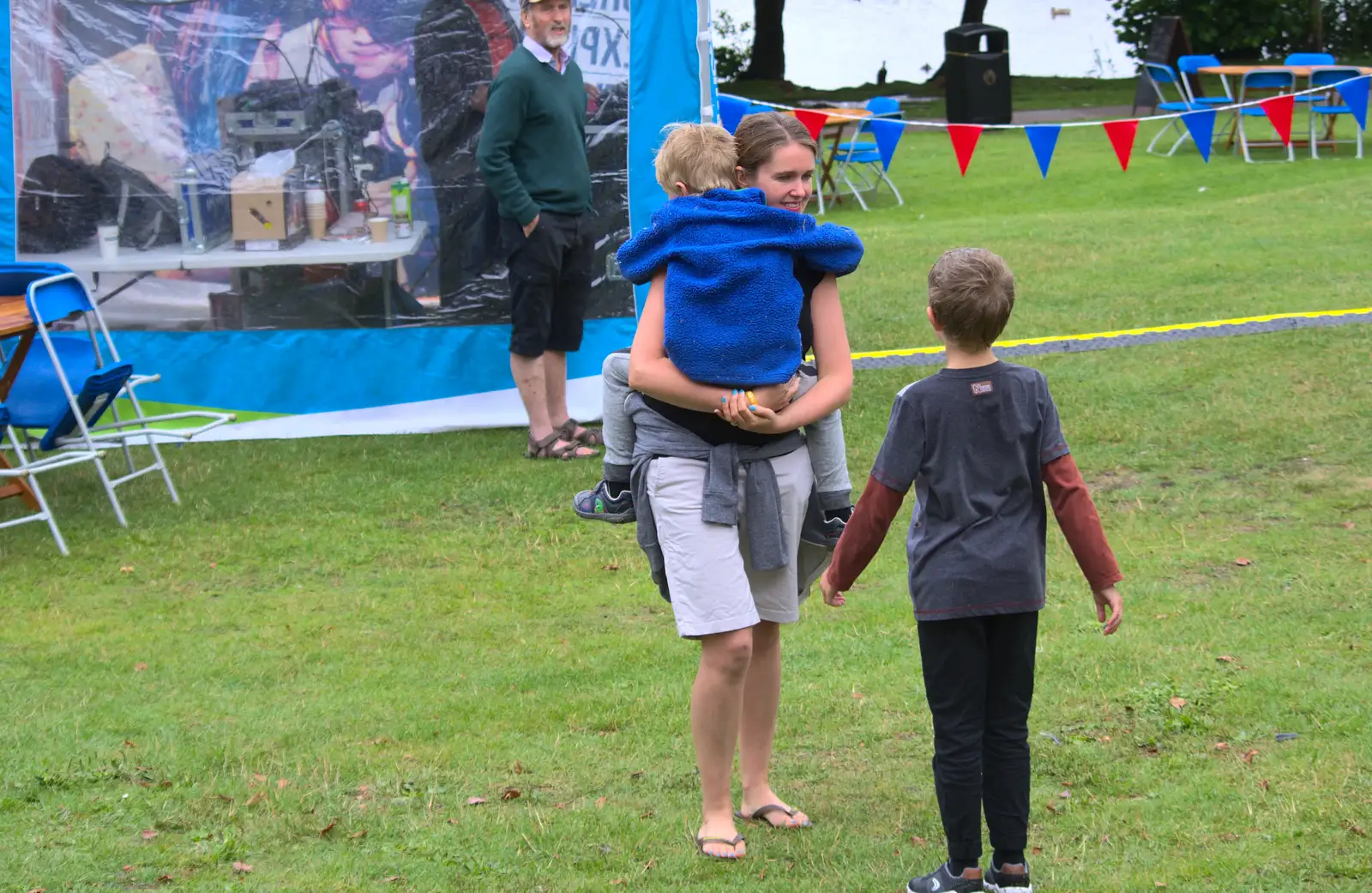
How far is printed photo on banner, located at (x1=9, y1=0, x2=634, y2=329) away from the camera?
805 centimetres

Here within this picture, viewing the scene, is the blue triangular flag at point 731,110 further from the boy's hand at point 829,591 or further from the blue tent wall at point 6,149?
the boy's hand at point 829,591

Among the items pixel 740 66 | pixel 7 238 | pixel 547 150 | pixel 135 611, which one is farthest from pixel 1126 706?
pixel 740 66

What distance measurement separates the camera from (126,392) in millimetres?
7766

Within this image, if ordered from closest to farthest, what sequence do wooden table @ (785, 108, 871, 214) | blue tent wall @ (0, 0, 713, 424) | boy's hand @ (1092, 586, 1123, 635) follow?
1. boy's hand @ (1092, 586, 1123, 635)
2. blue tent wall @ (0, 0, 713, 424)
3. wooden table @ (785, 108, 871, 214)

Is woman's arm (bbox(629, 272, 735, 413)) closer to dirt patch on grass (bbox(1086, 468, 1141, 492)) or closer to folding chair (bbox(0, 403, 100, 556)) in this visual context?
dirt patch on grass (bbox(1086, 468, 1141, 492))

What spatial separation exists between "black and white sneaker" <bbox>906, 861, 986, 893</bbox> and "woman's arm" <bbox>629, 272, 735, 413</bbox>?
108 cm

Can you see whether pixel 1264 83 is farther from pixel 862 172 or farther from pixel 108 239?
pixel 108 239

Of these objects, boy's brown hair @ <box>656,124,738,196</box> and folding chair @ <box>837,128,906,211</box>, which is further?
folding chair @ <box>837,128,906,211</box>

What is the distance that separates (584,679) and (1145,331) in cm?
564

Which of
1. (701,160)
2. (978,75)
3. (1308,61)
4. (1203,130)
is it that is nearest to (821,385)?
(701,160)

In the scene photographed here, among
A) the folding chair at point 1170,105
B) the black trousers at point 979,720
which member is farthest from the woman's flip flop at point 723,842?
the folding chair at point 1170,105

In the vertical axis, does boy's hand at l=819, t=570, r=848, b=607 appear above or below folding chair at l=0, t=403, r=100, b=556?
above

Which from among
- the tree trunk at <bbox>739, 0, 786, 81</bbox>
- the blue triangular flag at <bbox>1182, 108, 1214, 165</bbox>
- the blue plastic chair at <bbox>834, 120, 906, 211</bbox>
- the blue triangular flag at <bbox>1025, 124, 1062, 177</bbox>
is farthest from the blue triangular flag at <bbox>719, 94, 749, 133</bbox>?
the tree trunk at <bbox>739, 0, 786, 81</bbox>

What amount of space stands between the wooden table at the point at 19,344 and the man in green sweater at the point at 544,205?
215 cm
